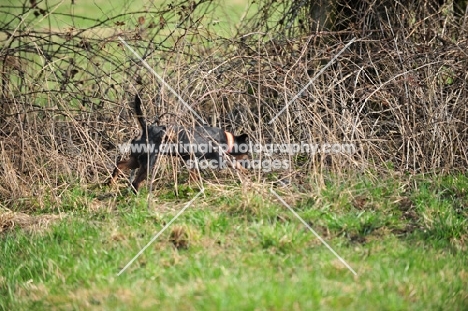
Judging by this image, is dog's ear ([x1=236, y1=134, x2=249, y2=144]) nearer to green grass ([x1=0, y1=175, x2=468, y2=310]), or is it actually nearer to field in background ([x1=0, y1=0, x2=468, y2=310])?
field in background ([x1=0, y1=0, x2=468, y2=310])

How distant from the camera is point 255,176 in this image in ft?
19.3

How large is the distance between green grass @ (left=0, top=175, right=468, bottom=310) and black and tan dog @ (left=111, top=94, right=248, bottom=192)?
10.8 inches

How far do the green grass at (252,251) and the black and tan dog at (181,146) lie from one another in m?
0.27

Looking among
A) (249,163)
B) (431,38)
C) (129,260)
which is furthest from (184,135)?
(431,38)

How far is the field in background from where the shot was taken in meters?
4.44

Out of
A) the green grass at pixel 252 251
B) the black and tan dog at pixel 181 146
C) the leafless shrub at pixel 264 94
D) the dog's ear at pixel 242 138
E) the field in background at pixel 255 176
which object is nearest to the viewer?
the green grass at pixel 252 251

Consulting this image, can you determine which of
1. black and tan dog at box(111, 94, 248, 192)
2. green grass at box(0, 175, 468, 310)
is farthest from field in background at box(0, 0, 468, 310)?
black and tan dog at box(111, 94, 248, 192)

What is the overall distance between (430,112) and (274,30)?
219cm

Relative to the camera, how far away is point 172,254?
190 inches

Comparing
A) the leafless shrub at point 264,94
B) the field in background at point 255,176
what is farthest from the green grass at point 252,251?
the leafless shrub at point 264,94

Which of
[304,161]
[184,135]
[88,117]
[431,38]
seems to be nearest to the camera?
[184,135]

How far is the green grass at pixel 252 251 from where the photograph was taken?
4184mm

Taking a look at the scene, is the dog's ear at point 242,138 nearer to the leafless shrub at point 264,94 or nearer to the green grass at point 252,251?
the leafless shrub at point 264,94

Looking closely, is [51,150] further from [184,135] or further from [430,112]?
[430,112]
